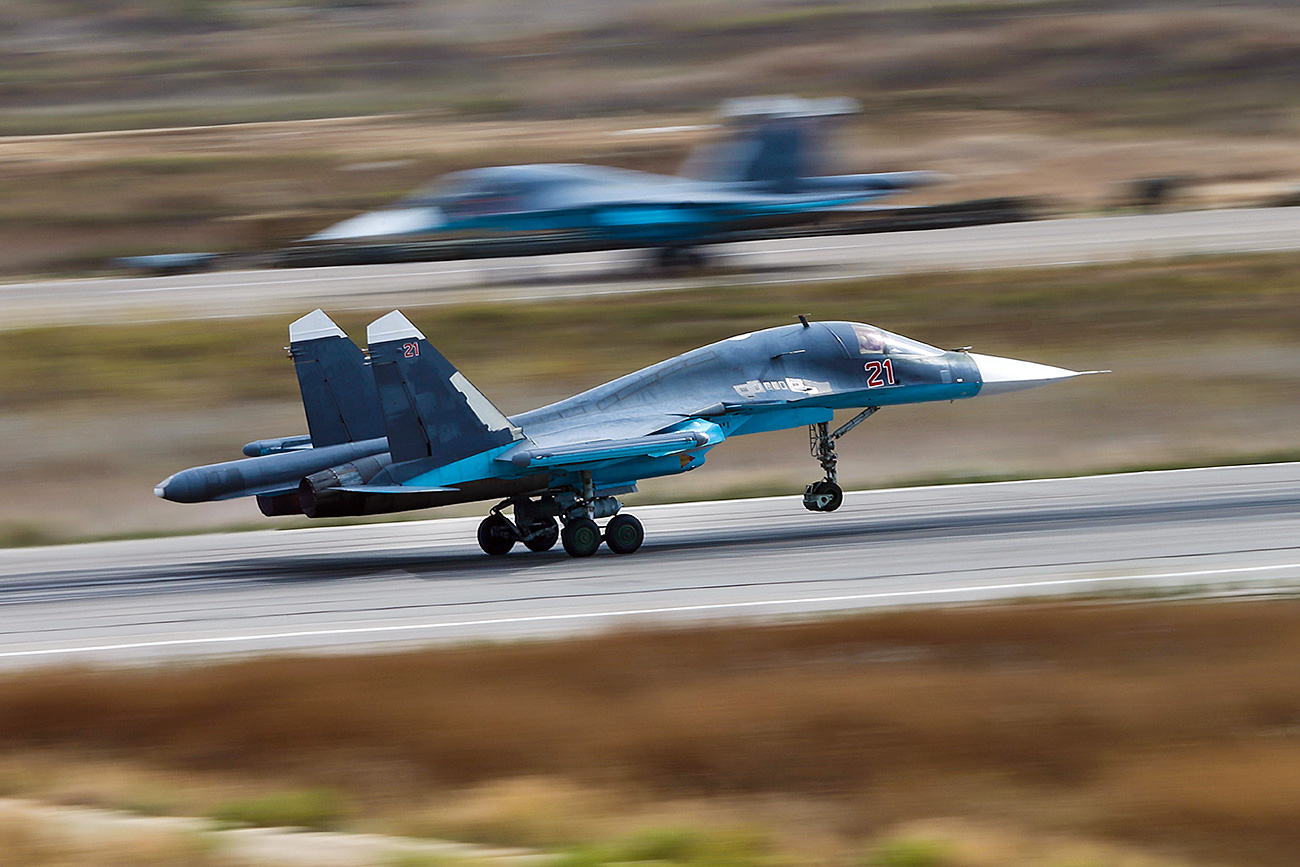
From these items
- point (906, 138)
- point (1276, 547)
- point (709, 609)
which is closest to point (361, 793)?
point (709, 609)

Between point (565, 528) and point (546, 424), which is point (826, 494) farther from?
point (546, 424)

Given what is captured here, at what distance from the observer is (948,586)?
1625cm

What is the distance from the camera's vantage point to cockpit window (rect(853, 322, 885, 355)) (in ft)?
68.8

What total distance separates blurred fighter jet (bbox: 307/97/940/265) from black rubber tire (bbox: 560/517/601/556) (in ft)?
69.7

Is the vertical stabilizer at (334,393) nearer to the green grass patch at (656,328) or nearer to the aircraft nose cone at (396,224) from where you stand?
the green grass patch at (656,328)

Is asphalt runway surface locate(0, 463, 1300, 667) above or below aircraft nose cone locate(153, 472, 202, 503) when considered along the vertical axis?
below

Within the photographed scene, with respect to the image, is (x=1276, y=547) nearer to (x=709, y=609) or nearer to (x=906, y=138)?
(x=709, y=609)

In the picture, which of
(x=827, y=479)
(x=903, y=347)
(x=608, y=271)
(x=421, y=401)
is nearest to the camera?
(x=421, y=401)

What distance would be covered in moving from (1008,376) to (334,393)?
404 inches

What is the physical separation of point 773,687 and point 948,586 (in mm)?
5752

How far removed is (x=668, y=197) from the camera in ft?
129

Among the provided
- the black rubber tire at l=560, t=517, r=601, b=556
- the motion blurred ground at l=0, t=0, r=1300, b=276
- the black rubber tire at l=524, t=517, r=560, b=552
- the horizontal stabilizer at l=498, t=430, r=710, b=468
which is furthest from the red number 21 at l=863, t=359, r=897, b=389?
the motion blurred ground at l=0, t=0, r=1300, b=276

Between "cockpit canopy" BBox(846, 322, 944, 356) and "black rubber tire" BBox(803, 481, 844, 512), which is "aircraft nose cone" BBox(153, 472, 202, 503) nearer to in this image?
"black rubber tire" BBox(803, 481, 844, 512)

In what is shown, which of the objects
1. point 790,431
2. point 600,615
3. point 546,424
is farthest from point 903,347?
point 790,431
